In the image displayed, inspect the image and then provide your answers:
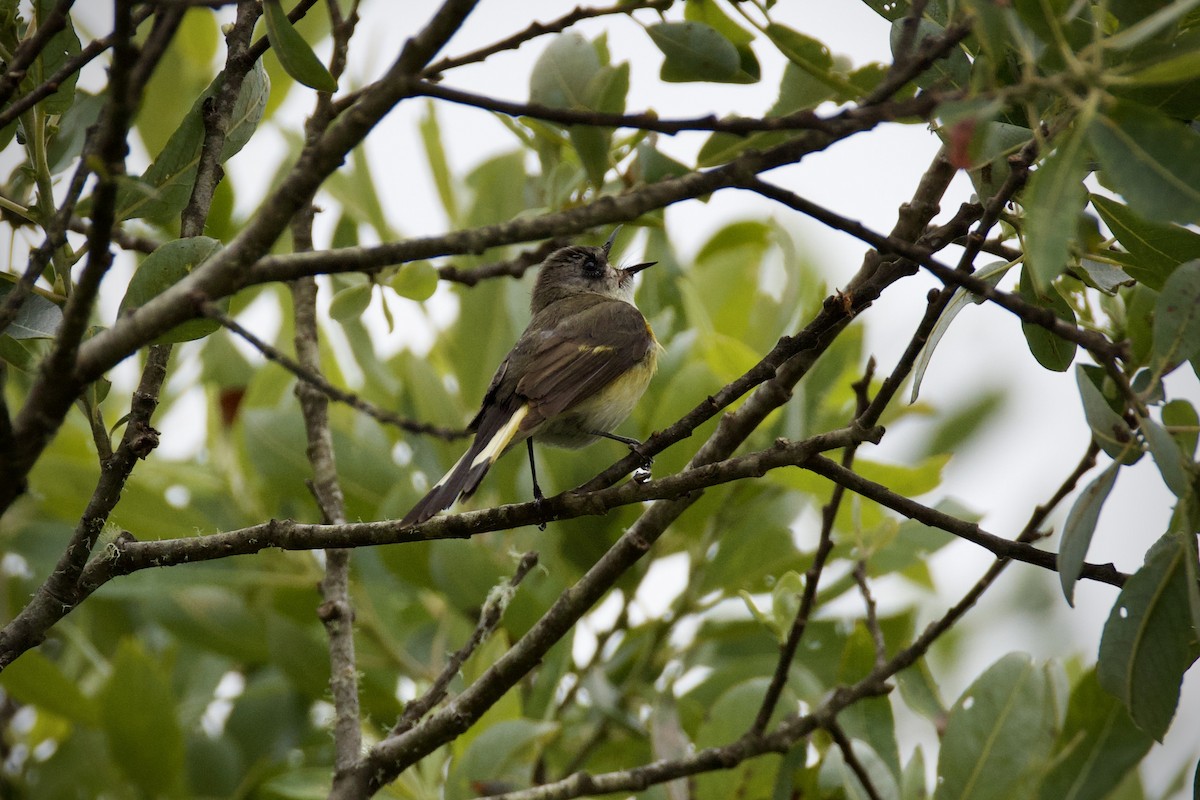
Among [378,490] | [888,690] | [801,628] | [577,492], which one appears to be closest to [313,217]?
[378,490]

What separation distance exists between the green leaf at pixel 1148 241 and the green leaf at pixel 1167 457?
61 centimetres

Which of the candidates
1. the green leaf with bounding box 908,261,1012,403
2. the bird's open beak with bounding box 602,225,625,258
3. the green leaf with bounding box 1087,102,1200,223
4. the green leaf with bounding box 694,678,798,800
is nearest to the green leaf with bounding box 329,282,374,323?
the green leaf with bounding box 908,261,1012,403

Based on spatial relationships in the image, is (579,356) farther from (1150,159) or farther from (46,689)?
(1150,159)

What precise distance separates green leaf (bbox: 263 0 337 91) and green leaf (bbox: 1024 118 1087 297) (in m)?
1.16

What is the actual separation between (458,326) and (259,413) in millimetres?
916

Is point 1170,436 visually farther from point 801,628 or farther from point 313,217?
point 313,217

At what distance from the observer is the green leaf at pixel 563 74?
282 cm

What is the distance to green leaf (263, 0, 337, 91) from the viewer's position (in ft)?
6.20

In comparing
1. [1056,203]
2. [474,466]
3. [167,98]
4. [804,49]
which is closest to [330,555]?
[474,466]

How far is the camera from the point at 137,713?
144 inches

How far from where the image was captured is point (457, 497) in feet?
9.44

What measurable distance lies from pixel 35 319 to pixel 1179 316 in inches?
78.4

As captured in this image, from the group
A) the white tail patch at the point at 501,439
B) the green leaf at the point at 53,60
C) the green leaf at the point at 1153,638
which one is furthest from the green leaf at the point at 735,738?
the green leaf at the point at 53,60

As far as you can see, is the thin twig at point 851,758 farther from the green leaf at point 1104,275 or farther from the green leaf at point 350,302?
the green leaf at point 350,302
